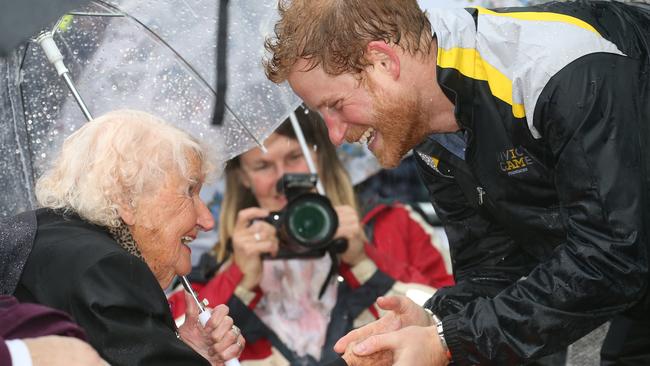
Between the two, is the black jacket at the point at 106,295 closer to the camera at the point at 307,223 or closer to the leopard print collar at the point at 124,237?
the leopard print collar at the point at 124,237

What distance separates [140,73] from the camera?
3.78m

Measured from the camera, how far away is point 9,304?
2291mm

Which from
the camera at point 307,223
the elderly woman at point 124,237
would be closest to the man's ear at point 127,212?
the elderly woman at point 124,237

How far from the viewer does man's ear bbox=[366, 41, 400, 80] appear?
9.82 feet

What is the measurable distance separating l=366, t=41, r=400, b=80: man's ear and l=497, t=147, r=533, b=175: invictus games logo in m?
0.38

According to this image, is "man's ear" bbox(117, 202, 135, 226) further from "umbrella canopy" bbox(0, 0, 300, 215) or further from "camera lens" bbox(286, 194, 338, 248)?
"camera lens" bbox(286, 194, 338, 248)

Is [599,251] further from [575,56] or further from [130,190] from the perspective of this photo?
[130,190]

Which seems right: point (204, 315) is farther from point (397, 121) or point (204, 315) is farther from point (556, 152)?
point (556, 152)

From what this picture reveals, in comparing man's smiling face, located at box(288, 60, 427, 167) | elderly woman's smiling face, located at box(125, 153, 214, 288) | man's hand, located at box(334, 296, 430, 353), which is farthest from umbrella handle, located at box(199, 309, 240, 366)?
man's smiling face, located at box(288, 60, 427, 167)

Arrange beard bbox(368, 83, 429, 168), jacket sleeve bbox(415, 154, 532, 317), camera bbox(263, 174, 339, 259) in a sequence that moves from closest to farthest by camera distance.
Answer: beard bbox(368, 83, 429, 168) → jacket sleeve bbox(415, 154, 532, 317) → camera bbox(263, 174, 339, 259)

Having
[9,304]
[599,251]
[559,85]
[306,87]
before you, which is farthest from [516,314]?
[9,304]

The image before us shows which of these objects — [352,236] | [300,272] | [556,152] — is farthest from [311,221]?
[556,152]

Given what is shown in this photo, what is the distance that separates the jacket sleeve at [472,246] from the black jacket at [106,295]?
1.04 meters

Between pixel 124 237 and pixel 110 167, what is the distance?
0.20 metres
